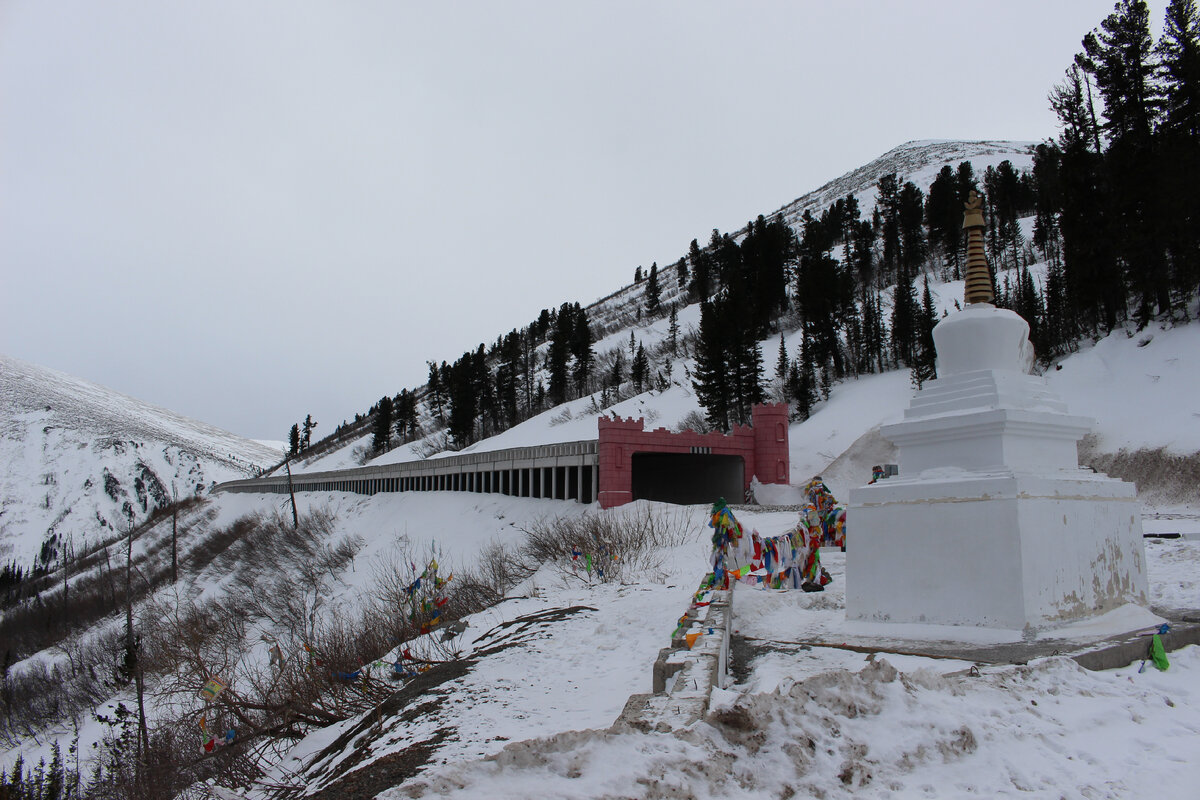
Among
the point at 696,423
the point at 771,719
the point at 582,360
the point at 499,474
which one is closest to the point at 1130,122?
the point at 696,423

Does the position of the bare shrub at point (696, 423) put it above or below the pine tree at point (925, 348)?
below

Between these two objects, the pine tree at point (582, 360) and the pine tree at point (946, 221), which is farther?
the pine tree at point (582, 360)

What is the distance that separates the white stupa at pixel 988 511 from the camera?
6828 millimetres

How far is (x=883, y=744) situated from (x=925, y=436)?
478 cm

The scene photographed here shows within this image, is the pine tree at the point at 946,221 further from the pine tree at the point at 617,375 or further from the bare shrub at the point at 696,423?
the pine tree at the point at 617,375

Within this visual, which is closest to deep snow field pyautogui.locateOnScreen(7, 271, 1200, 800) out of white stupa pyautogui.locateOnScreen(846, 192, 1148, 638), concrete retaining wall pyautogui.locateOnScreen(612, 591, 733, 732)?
concrete retaining wall pyautogui.locateOnScreen(612, 591, 733, 732)

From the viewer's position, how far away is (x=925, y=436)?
800 cm

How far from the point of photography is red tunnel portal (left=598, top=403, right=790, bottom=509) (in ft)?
92.3

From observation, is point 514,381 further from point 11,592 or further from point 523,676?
point 523,676

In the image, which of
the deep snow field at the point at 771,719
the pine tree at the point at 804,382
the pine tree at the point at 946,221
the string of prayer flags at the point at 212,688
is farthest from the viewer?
the pine tree at the point at 946,221

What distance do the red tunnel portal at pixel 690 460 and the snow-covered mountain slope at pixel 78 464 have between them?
8599 cm

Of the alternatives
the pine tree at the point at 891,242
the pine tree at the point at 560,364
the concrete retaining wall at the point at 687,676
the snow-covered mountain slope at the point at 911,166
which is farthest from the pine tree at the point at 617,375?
the concrete retaining wall at the point at 687,676

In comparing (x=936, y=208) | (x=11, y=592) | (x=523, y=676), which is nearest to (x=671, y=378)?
(x=936, y=208)

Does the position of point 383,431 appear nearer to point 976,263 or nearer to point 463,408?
point 463,408
